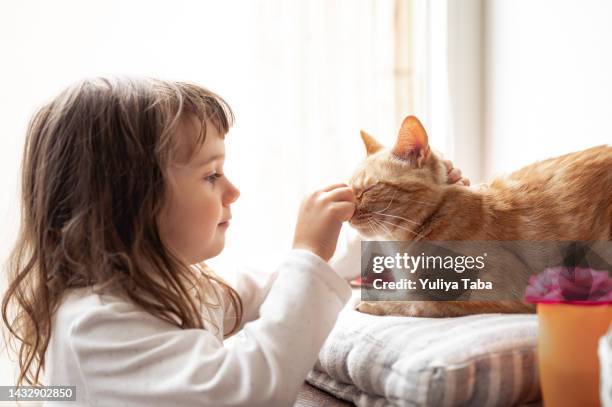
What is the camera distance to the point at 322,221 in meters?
0.92

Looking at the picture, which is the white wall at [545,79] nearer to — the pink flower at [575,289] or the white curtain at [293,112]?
the white curtain at [293,112]

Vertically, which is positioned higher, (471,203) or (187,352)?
(471,203)

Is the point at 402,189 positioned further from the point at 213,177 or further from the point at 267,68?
the point at 267,68

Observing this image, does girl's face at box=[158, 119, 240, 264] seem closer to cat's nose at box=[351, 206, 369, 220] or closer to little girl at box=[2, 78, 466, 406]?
little girl at box=[2, 78, 466, 406]

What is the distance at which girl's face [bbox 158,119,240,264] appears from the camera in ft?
3.04

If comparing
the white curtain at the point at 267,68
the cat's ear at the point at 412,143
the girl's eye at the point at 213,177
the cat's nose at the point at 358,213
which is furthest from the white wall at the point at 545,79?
the girl's eye at the point at 213,177

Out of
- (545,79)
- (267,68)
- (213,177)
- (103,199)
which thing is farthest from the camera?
(267,68)

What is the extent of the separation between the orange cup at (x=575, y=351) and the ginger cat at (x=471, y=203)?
0.30 metres

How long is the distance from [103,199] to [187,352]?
26 cm

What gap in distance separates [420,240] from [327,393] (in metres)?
0.32

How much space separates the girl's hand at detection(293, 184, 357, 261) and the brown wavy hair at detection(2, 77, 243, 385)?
0.20m

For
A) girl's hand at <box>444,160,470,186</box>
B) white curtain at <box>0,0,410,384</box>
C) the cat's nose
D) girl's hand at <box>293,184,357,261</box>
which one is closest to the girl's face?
girl's hand at <box>293,184,357,261</box>

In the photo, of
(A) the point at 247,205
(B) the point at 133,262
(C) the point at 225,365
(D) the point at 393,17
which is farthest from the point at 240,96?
(C) the point at 225,365

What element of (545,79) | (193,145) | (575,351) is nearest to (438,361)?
(575,351)
